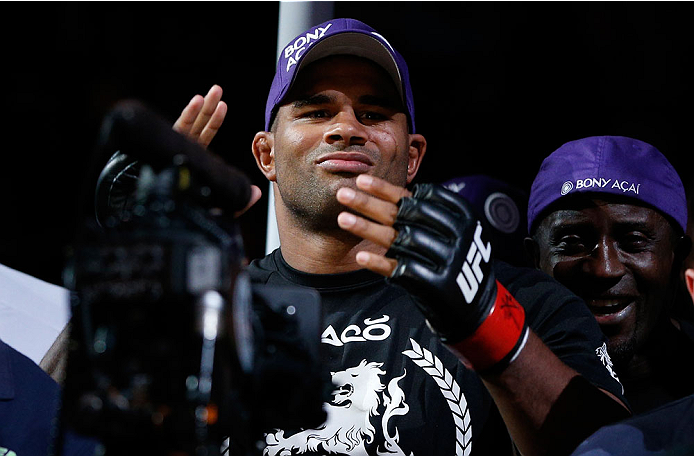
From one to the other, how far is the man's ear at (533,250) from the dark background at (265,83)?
1.68 meters

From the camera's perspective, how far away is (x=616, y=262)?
1746mm

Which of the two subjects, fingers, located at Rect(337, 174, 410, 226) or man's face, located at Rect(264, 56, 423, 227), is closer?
fingers, located at Rect(337, 174, 410, 226)

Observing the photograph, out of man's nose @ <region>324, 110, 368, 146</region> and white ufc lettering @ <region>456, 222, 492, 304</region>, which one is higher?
man's nose @ <region>324, 110, 368, 146</region>

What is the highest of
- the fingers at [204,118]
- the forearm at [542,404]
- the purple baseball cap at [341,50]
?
the purple baseball cap at [341,50]

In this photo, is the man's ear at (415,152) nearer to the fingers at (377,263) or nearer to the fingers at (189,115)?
the fingers at (189,115)

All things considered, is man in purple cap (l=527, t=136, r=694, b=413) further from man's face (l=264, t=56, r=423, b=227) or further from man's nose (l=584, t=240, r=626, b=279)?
man's face (l=264, t=56, r=423, b=227)

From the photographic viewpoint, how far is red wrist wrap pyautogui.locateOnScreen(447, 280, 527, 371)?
99 centimetres

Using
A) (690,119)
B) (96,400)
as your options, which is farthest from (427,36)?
(96,400)

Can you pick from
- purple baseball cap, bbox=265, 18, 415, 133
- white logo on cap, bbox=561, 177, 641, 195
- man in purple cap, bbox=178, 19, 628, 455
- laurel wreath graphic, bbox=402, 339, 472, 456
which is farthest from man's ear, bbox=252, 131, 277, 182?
white logo on cap, bbox=561, 177, 641, 195

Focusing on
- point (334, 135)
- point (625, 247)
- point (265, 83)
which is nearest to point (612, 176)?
point (625, 247)

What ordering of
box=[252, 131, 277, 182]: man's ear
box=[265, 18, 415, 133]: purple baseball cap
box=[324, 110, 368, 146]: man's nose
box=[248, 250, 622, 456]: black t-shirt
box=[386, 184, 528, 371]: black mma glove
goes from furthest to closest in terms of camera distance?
box=[252, 131, 277, 182]: man's ear → box=[265, 18, 415, 133]: purple baseball cap → box=[324, 110, 368, 146]: man's nose → box=[248, 250, 622, 456]: black t-shirt → box=[386, 184, 528, 371]: black mma glove

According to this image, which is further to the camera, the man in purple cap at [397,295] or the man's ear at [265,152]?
the man's ear at [265,152]

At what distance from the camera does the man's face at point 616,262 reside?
1750mm

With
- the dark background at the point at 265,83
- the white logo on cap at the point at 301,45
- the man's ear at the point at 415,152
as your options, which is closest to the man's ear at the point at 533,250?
the man's ear at the point at 415,152
